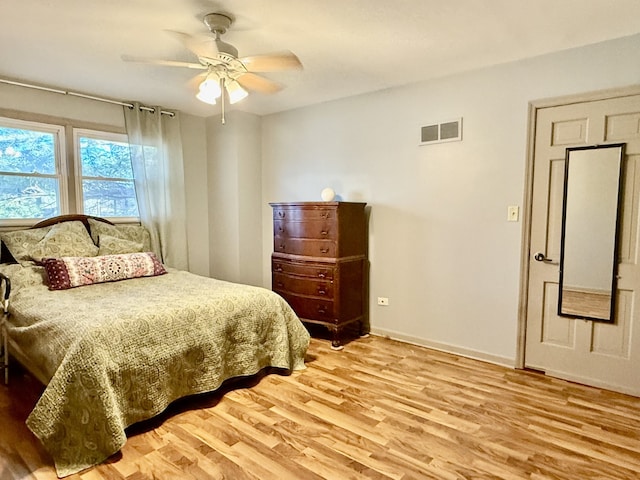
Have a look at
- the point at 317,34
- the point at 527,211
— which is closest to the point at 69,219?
the point at 317,34

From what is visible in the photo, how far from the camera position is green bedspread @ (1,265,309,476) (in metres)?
1.90

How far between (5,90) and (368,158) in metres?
3.22

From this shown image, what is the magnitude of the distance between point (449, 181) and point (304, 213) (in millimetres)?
1320

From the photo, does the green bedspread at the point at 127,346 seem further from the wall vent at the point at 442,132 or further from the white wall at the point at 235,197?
the wall vent at the point at 442,132

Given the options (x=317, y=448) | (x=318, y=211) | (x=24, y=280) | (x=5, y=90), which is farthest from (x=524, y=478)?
(x=5, y=90)

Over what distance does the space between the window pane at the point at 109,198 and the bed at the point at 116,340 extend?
0.49 metres

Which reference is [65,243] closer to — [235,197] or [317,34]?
[235,197]

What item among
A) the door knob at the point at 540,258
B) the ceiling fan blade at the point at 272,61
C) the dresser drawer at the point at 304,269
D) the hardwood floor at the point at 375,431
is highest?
the ceiling fan blade at the point at 272,61

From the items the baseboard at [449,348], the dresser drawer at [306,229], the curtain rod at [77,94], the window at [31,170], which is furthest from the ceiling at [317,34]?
the baseboard at [449,348]

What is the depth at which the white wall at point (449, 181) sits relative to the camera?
2.93 m

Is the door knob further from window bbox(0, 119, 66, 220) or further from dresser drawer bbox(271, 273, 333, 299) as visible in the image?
window bbox(0, 119, 66, 220)

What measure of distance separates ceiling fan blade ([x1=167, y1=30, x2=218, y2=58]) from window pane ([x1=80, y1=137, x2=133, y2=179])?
7.25 feet

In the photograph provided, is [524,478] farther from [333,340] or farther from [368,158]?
[368,158]

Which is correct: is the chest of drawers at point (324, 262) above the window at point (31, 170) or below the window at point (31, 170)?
below
